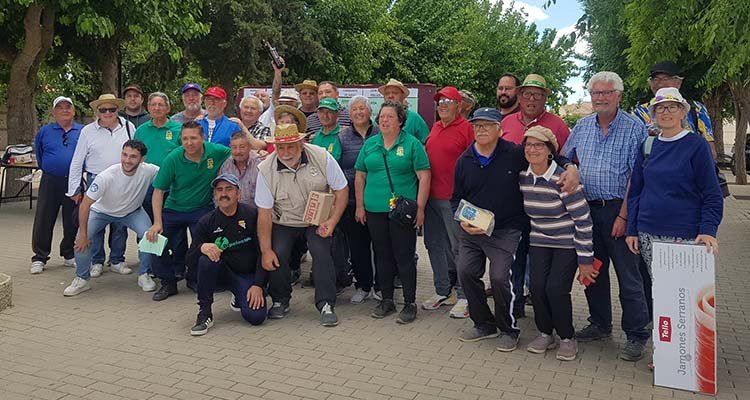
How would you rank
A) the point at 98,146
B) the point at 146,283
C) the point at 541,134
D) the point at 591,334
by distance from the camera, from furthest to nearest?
the point at 98,146, the point at 146,283, the point at 591,334, the point at 541,134

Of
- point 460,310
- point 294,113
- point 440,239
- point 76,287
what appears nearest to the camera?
point 460,310

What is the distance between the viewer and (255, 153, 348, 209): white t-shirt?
557 cm

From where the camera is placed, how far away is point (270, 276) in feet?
18.7

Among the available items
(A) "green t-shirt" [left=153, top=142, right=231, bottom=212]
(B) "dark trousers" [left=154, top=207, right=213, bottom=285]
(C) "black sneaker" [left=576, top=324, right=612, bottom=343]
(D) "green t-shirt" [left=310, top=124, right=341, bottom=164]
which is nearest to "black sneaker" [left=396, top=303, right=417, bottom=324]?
(C) "black sneaker" [left=576, top=324, right=612, bottom=343]

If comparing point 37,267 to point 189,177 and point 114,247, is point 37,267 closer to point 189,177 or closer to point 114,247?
point 114,247

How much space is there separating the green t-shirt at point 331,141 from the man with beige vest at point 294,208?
512 millimetres

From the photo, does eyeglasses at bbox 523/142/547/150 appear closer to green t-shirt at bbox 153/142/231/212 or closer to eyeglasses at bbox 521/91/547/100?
eyeglasses at bbox 521/91/547/100

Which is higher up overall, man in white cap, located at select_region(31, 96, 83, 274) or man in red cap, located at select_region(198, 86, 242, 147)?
man in red cap, located at select_region(198, 86, 242, 147)

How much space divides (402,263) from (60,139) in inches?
180

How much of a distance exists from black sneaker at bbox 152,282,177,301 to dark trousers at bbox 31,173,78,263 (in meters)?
1.71

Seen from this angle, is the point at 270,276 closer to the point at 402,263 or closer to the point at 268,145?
the point at 402,263

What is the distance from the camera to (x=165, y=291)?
6.44 m

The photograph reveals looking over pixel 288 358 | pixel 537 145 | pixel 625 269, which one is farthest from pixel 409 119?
pixel 288 358

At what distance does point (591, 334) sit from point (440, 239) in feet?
5.18
